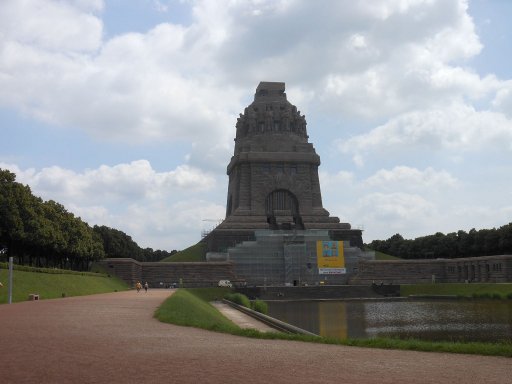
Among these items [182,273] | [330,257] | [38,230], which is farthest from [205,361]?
[330,257]

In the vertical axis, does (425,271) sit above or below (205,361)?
above

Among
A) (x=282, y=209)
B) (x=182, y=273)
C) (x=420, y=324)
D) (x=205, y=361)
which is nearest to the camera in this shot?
(x=205, y=361)

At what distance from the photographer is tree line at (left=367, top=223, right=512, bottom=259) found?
71062mm

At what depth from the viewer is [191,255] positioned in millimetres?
71562

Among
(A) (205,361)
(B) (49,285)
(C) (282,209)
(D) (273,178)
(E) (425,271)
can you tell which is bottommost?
(A) (205,361)

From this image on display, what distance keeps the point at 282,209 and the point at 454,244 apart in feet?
84.3

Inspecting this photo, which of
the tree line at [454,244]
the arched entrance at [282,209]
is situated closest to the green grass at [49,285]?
the arched entrance at [282,209]

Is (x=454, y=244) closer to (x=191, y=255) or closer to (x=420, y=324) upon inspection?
(x=191, y=255)

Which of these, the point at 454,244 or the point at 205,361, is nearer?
the point at 205,361

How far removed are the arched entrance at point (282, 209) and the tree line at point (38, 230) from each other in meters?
22.9

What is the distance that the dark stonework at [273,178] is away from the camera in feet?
230

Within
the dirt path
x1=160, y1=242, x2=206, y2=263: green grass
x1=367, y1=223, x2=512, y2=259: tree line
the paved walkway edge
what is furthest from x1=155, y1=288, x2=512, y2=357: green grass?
x1=367, y1=223, x2=512, y2=259: tree line

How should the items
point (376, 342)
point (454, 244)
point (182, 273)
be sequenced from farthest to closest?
1. point (454, 244)
2. point (182, 273)
3. point (376, 342)

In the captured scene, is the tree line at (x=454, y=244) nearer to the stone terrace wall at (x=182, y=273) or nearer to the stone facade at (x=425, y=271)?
the stone facade at (x=425, y=271)
